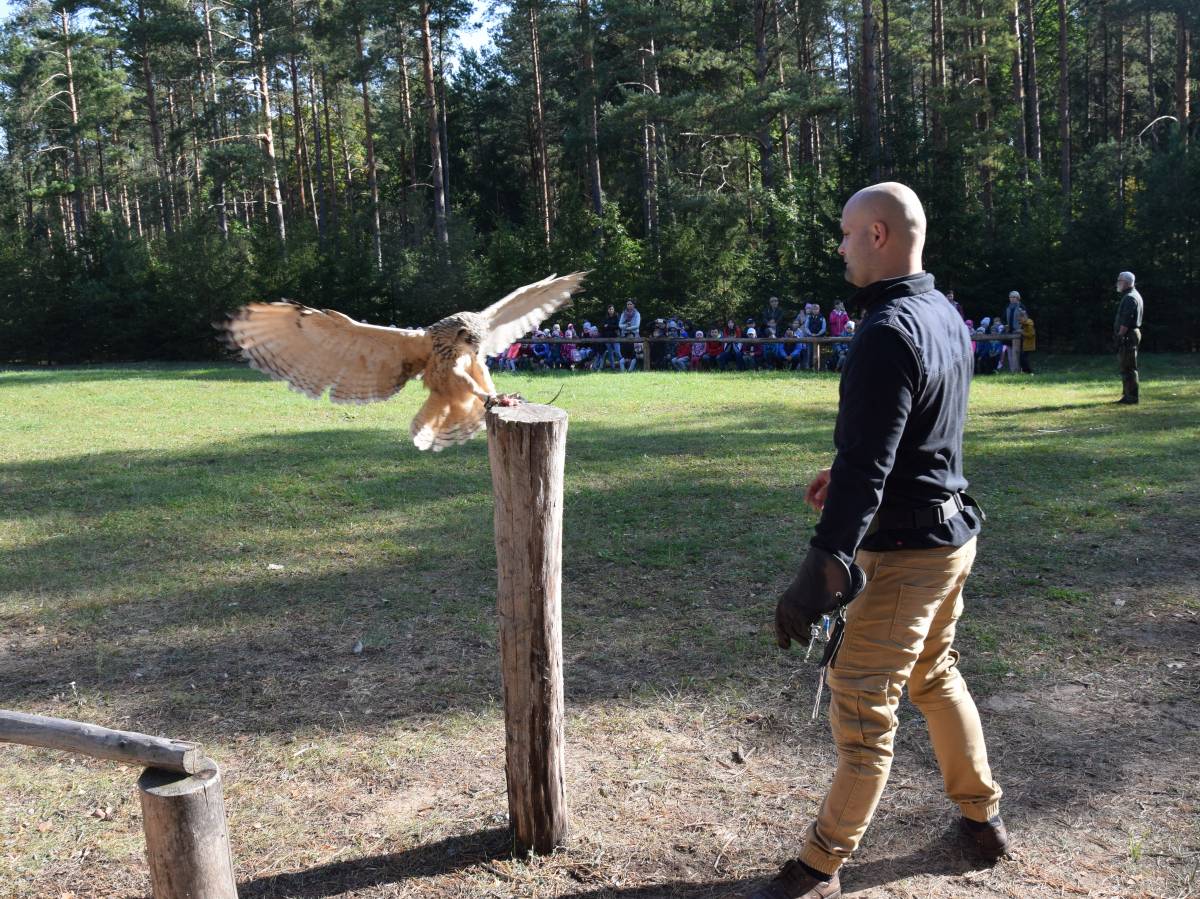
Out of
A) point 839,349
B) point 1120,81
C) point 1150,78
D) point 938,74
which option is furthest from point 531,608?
point 1150,78

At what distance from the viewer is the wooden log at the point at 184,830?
2.29 m

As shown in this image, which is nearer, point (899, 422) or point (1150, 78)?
point (899, 422)

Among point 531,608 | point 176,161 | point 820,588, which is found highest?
point 176,161

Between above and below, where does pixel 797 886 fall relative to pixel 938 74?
below

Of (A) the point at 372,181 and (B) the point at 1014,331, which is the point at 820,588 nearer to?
(B) the point at 1014,331

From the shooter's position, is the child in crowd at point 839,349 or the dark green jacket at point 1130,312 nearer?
the dark green jacket at point 1130,312

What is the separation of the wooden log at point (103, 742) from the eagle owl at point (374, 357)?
2.85 metres

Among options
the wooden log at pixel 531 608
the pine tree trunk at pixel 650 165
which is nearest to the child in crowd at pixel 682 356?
the pine tree trunk at pixel 650 165

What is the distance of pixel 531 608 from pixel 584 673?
166 centimetres

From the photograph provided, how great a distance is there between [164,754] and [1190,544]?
6760 mm

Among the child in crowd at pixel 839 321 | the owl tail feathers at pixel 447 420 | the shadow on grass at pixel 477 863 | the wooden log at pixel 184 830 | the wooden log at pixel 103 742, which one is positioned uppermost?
the child in crowd at pixel 839 321

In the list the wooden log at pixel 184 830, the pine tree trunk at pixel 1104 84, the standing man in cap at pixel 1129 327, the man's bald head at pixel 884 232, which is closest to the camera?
the wooden log at pixel 184 830

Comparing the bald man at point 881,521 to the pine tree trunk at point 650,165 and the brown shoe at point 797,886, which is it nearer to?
the brown shoe at point 797,886

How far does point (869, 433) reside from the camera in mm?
2525
